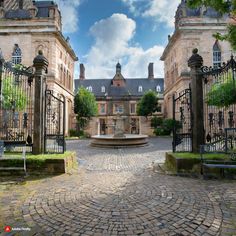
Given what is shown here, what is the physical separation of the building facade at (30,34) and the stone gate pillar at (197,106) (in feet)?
64.1

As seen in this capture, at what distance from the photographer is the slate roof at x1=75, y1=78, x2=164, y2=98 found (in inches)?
1663

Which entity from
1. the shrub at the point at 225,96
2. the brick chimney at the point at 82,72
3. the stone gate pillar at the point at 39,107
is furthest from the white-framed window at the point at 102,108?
the stone gate pillar at the point at 39,107

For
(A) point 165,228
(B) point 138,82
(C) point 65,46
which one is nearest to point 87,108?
(C) point 65,46

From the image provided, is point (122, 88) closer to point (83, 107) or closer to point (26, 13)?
point (83, 107)

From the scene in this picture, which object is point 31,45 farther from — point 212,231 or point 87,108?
point 212,231

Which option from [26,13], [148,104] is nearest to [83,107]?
[148,104]

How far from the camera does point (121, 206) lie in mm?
3852

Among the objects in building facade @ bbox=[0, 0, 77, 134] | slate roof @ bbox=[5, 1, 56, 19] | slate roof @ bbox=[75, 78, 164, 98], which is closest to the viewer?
building facade @ bbox=[0, 0, 77, 134]

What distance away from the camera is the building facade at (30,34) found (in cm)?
2386

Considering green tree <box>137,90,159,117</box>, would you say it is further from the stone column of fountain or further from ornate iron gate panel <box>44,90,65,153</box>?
ornate iron gate panel <box>44,90,65,153</box>

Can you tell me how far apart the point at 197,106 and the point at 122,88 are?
36.4 metres

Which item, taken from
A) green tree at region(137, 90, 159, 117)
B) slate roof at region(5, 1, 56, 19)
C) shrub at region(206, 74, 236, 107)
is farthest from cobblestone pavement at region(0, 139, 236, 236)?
slate roof at region(5, 1, 56, 19)

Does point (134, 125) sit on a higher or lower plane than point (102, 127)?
higher

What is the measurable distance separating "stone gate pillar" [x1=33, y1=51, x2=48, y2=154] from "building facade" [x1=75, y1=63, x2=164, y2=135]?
2660 centimetres
